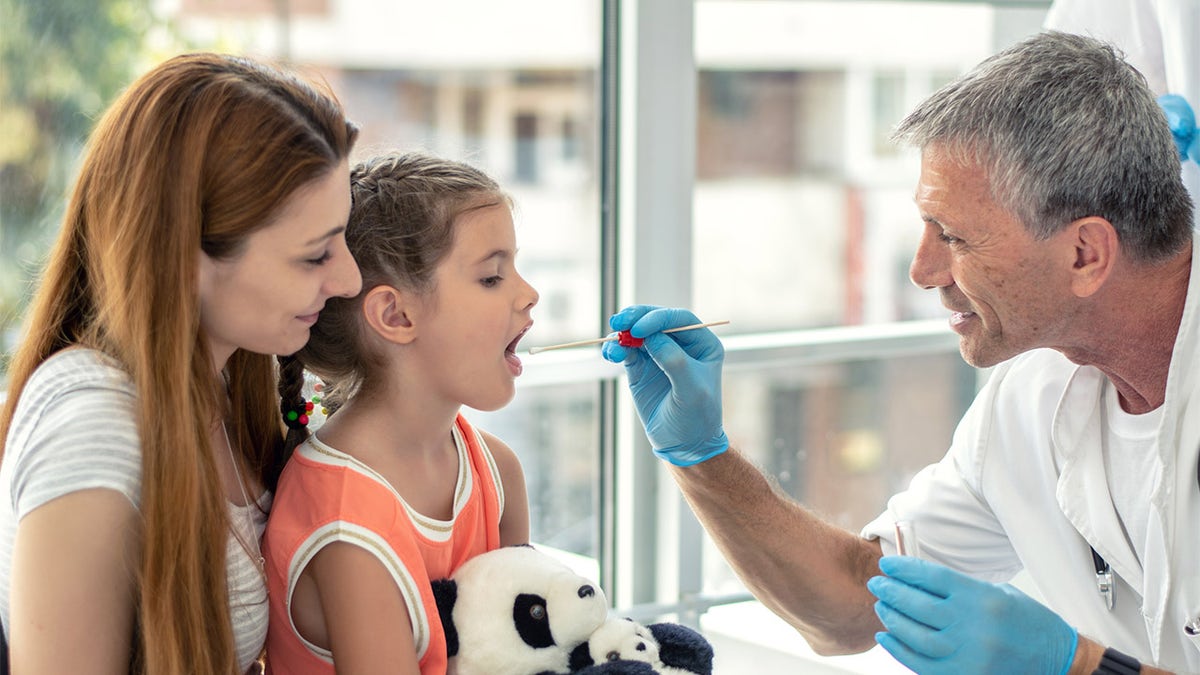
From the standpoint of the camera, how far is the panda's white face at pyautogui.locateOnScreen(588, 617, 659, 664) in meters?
1.33

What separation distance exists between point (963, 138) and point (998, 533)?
0.65 meters

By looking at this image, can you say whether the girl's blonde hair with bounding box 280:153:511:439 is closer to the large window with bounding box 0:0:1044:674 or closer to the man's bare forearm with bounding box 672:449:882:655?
the large window with bounding box 0:0:1044:674

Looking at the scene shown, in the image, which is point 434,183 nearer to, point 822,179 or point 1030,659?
point 1030,659

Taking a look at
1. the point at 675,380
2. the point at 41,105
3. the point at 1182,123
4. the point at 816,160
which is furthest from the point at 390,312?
the point at 816,160

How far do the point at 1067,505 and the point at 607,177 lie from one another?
1124 mm

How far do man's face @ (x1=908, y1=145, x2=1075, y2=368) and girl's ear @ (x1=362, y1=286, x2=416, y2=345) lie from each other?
725mm

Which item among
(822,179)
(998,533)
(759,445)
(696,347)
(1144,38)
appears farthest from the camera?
(822,179)

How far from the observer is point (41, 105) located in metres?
1.85

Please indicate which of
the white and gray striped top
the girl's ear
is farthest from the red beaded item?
the white and gray striped top

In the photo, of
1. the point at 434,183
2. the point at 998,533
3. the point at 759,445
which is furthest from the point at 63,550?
the point at 759,445

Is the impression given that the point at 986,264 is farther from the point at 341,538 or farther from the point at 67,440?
the point at 67,440

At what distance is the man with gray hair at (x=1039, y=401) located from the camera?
1471 mm

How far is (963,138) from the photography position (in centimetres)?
159

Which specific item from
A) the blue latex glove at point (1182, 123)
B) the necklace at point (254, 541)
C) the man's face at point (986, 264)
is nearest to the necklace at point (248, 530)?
the necklace at point (254, 541)
